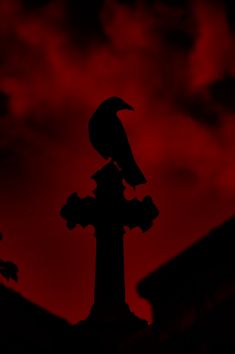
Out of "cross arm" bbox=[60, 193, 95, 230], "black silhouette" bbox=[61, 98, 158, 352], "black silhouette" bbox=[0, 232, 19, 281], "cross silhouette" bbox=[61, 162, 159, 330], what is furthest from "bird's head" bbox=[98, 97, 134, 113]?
"black silhouette" bbox=[0, 232, 19, 281]

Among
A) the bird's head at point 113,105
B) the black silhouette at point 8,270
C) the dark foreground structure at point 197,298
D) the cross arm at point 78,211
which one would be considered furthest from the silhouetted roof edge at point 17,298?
the bird's head at point 113,105

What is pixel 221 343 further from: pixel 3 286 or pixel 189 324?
pixel 3 286

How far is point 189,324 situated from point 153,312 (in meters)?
0.72

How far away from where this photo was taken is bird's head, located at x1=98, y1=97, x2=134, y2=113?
41.7ft

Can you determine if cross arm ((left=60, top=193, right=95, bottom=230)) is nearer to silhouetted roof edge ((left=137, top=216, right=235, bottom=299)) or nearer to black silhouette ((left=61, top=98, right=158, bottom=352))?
black silhouette ((left=61, top=98, right=158, bottom=352))

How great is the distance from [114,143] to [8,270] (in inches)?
138

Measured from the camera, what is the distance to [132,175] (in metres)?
12.5

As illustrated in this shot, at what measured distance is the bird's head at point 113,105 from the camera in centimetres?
1272

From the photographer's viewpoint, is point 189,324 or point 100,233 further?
point 100,233

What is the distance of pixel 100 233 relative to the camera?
1171 cm

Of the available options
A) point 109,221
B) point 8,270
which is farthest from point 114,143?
point 8,270

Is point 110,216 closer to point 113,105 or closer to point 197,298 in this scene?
point 113,105

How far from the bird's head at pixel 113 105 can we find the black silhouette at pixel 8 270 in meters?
3.93

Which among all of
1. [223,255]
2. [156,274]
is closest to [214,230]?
[223,255]
